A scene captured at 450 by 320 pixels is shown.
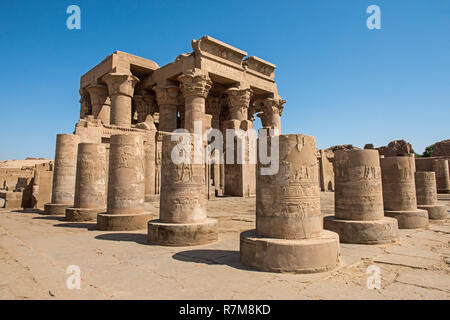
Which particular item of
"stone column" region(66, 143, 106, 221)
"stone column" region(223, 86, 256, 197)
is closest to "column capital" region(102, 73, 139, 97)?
"stone column" region(223, 86, 256, 197)

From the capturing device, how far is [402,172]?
734 centimetres

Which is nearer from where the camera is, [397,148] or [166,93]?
[166,93]

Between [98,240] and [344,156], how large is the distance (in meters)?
5.42

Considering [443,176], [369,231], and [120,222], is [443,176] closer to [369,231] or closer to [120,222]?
[369,231]

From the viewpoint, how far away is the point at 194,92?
1730 cm

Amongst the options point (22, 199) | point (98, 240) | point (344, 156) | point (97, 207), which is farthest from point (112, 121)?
point (344, 156)

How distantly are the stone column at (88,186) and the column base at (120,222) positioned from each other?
1980mm

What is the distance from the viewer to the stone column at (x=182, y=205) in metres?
5.47

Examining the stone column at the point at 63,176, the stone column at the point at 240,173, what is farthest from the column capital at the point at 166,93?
the stone column at the point at 63,176

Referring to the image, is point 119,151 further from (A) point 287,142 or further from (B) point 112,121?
(B) point 112,121

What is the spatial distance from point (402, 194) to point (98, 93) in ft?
65.6

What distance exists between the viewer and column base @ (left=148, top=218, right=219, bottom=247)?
5438 millimetres

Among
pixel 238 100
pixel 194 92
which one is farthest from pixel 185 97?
pixel 238 100

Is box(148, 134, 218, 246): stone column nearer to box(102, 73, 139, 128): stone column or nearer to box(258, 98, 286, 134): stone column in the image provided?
box(102, 73, 139, 128): stone column
